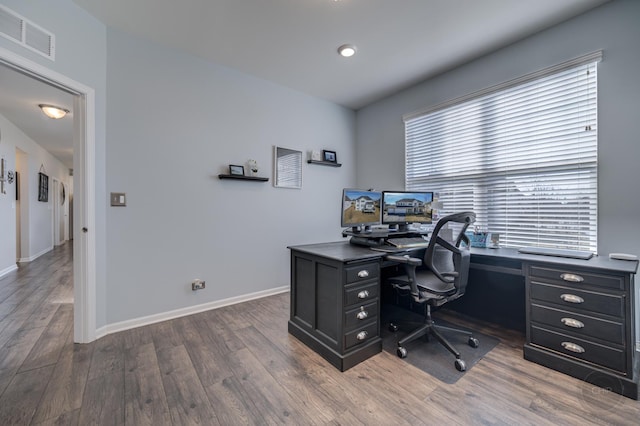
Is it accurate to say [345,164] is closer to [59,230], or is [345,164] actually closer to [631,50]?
[631,50]

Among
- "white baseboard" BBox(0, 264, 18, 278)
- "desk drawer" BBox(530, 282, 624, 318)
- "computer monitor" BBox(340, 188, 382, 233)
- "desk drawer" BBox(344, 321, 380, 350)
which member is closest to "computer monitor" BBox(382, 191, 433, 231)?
"computer monitor" BBox(340, 188, 382, 233)

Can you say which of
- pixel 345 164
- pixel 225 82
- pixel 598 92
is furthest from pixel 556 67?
pixel 225 82

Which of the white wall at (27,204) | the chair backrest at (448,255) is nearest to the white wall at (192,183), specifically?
the chair backrest at (448,255)

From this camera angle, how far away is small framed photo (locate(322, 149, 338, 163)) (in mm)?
3875

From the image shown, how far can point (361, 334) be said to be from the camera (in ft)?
6.29

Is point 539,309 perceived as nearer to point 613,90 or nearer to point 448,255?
point 448,255

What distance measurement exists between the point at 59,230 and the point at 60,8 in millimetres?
8579

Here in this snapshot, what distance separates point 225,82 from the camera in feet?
9.80

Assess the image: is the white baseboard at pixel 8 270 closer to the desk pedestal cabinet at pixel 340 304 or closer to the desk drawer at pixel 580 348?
the desk pedestal cabinet at pixel 340 304

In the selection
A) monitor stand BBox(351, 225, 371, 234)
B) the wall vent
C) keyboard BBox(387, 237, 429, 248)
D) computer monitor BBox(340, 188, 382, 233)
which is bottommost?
keyboard BBox(387, 237, 429, 248)

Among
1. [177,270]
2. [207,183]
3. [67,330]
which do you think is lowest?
[67,330]

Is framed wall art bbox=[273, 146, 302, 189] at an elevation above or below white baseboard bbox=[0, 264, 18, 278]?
above

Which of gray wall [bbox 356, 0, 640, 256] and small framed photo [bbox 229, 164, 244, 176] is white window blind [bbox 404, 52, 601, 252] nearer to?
gray wall [bbox 356, 0, 640, 256]

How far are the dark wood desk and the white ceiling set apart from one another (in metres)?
1.98
